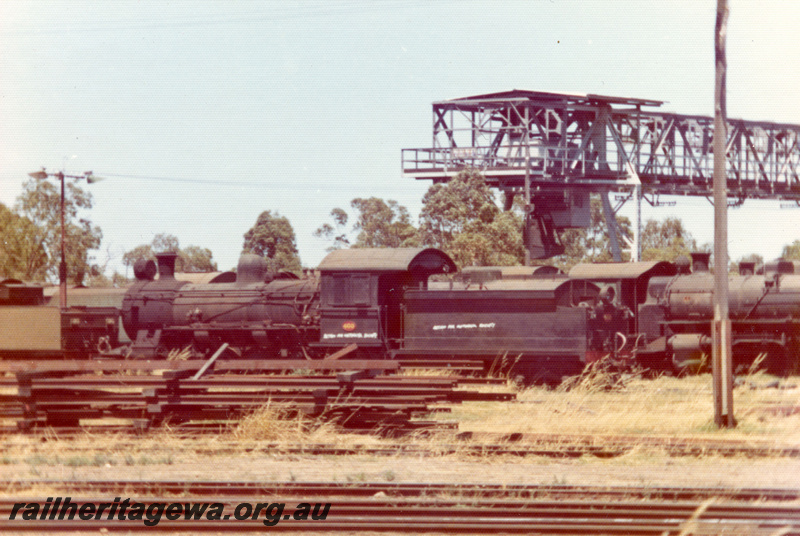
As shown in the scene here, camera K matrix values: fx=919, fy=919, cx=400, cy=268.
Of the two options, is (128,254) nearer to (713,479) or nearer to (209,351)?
(209,351)

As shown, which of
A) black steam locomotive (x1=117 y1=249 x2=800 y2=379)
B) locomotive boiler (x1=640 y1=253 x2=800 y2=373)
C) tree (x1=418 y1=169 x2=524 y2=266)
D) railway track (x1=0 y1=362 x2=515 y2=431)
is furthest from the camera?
tree (x1=418 y1=169 x2=524 y2=266)

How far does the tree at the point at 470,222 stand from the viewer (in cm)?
5225

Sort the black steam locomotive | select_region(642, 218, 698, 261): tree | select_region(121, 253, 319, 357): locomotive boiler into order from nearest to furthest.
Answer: the black steam locomotive, select_region(121, 253, 319, 357): locomotive boiler, select_region(642, 218, 698, 261): tree

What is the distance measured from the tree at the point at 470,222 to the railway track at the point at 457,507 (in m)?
41.8

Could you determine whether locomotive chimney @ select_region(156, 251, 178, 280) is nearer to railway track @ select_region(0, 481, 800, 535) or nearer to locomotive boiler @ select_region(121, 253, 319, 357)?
locomotive boiler @ select_region(121, 253, 319, 357)

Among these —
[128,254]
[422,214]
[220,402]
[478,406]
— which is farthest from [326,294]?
[128,254]

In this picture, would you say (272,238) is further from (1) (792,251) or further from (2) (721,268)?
(2) (721,268)

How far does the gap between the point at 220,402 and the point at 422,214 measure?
4232 cm

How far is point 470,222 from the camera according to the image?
174ft

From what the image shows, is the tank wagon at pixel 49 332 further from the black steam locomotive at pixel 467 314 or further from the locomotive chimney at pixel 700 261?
the locomotive chimney at pixel 700 261

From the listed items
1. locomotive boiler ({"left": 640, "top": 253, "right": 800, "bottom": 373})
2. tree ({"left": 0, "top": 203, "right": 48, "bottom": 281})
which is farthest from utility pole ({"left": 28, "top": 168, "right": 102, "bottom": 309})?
locomotive boiler ({"left": 640, "top": 253, "right": 800, "bottom": 373})

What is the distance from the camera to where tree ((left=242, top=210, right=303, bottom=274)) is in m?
73.1

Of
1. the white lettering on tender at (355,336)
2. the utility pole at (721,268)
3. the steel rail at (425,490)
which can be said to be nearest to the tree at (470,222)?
the white lettering on tender at (355,336)

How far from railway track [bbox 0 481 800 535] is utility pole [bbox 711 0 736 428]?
471 cm
